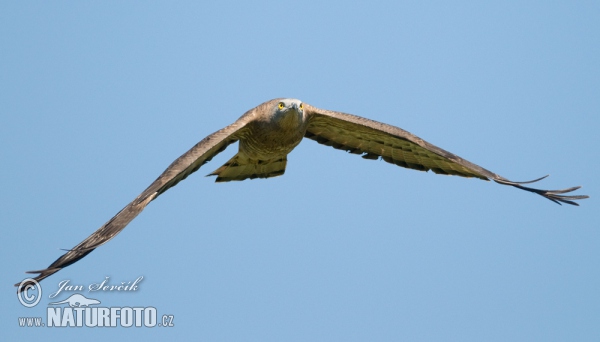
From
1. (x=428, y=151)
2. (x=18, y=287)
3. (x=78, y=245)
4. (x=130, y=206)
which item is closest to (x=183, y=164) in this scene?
(x=130, y=206)

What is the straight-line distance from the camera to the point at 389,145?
15422mm

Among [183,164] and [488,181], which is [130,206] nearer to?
[183,164]

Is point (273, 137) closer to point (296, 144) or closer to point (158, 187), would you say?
point (296, 144)

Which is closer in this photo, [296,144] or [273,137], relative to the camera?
[273,137]

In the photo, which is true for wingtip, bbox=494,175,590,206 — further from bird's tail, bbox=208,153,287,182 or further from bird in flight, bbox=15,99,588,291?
bird's tail, bbox=208,153,287,182

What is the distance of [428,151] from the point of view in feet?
48.9

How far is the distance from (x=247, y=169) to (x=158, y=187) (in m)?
3.03

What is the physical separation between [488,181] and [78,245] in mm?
6361

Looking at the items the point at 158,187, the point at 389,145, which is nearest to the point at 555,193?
the point at 389,145

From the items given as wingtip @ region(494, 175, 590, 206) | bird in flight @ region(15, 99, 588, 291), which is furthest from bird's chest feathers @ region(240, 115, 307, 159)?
wingtip @ region(494, 175, 590, 206)

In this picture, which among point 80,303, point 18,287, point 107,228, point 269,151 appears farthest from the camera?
point 269,151

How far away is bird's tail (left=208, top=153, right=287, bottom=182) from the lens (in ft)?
49.7

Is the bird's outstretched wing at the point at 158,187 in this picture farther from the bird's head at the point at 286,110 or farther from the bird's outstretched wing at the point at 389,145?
the bird's outstretched wing at the point at 389,145

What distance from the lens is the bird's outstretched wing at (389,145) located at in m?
14.6
